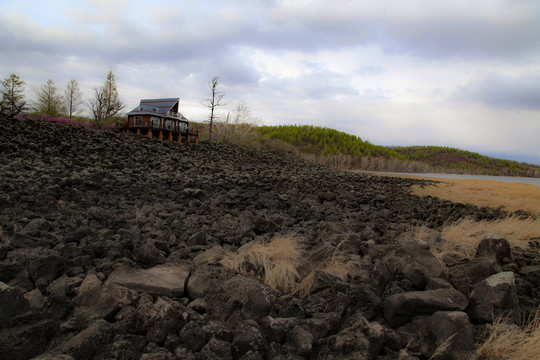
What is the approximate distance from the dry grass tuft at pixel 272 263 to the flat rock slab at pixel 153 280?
76cm

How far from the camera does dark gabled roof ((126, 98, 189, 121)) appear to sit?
2180 cm

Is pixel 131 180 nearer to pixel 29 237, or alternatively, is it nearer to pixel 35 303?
pixel 29 237

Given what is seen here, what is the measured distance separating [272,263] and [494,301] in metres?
2.66

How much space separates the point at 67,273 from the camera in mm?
4016

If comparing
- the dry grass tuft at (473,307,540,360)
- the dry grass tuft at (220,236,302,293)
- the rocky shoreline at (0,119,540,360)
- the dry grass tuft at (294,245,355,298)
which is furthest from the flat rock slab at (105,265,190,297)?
the dry grass tuft at (473,307,540,360)

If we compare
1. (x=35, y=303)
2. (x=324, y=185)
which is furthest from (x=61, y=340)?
(x=324, y=185)

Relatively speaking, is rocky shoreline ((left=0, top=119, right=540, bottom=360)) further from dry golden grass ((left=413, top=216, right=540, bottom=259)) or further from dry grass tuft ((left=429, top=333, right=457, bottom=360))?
dry golden grass ((left=413, top=216, right=540, bottom=259))

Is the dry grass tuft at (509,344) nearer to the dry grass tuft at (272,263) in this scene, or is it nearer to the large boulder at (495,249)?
the large boulder at (495,249)

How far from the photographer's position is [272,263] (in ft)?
15.0

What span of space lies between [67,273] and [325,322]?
3.23 m

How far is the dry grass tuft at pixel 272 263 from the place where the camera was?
411cm

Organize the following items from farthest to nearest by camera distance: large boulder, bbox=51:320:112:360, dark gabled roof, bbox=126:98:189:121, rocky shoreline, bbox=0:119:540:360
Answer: dark gabled roof, bbox=126:98:189:121 < rocky shoreline, bbox=0:119:540:360 < large boulder, bbox=51:320:112:360

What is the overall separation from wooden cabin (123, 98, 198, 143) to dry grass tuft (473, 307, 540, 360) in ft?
67.7

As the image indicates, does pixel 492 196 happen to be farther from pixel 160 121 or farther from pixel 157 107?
pixel 157 107
